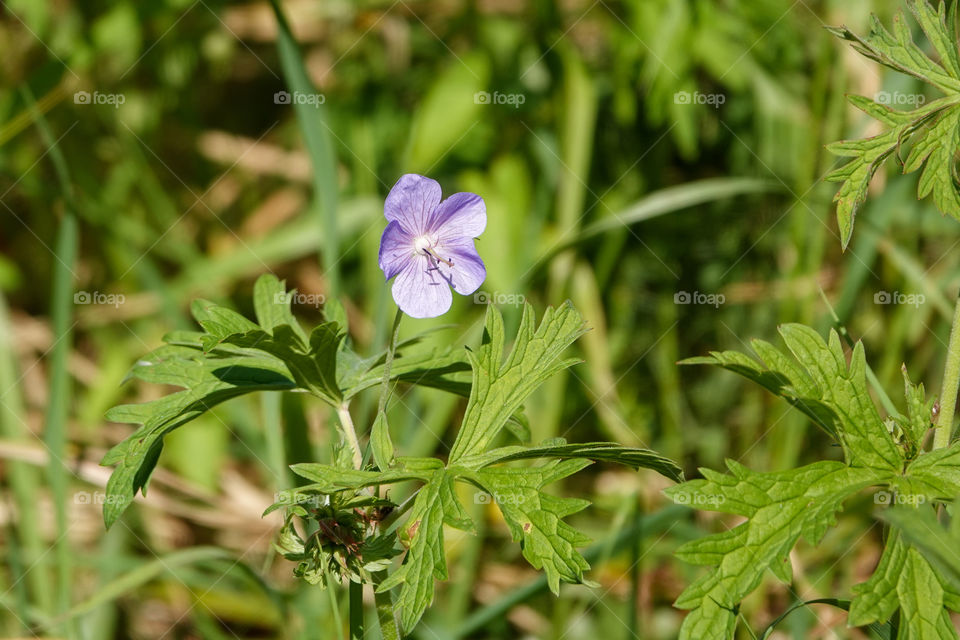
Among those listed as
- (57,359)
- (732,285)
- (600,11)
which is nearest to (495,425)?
(57,359)

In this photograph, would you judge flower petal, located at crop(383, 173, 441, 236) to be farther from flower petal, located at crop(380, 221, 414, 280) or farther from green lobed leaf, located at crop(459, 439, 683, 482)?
green lobed leaf, located at crop(459, 439, 683, 482)

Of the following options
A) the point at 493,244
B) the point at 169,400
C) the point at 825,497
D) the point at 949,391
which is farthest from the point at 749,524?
the point at 493,244

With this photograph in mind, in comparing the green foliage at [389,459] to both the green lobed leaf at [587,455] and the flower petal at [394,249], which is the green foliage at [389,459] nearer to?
the green lobed leaf at [587,455]

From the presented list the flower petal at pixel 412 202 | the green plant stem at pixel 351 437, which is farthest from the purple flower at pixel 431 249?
the green plant stem at pixel 351 437

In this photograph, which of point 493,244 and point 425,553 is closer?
point 425,553

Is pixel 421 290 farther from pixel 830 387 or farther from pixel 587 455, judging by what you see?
pixel 830 387

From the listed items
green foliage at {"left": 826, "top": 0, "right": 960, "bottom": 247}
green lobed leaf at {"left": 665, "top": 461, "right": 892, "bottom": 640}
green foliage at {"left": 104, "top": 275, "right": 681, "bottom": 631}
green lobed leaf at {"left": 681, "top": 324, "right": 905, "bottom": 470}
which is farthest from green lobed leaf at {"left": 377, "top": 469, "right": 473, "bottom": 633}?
green foliage at {"left": 826, "top": 0, "right": 960, "bottom": 247}

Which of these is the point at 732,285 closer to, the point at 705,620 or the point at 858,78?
the point at 858,78
